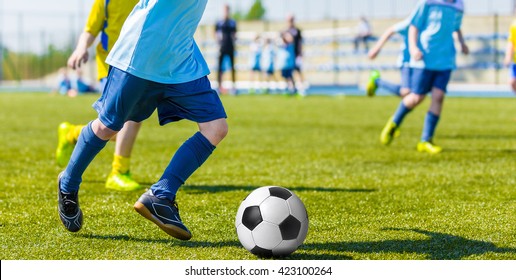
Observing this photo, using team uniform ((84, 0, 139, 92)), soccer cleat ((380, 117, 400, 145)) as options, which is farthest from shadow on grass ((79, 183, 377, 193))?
soccer cleat ((380, 117, 400, 145))

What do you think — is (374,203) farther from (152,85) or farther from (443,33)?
(443,33)

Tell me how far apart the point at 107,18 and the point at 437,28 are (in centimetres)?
419

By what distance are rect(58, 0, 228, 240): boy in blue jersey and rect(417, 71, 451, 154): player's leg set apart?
4939 mm

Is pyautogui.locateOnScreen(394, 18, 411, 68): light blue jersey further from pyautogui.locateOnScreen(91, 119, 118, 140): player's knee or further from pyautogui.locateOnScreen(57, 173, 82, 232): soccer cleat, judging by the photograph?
pyautogui.locateOnScreen(57, 173, 82, 232): soccer cleat

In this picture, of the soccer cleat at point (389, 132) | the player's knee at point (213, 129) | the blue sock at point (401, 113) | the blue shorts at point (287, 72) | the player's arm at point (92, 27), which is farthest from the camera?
the blue shorts at point (287, 72)

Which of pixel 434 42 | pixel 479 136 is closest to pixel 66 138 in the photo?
pixel 434 42

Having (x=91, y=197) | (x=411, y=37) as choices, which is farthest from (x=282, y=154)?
(x=91, y=197)

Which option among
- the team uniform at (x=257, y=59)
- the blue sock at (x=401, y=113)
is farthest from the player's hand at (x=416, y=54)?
the team uniform at (x=257, y=59)

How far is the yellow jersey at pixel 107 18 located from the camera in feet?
17.9

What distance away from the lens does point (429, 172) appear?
22.8 feet

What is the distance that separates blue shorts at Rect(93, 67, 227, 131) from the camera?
13.0 feet

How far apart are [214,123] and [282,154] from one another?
449 cm

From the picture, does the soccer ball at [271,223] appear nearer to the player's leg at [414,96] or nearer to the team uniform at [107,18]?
the team uniform at [107,18]

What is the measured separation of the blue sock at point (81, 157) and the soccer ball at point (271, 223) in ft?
2.93
